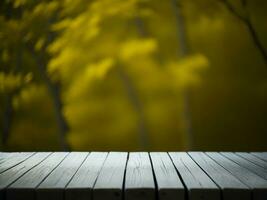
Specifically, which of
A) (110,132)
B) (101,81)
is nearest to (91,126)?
(110,132)

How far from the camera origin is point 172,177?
6.38 feet

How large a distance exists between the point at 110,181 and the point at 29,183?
353 millimetres

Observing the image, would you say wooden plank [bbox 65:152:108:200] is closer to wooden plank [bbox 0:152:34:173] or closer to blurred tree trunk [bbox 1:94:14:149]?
wooden plank [bbox 0:152:34:173]

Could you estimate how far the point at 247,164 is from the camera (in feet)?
8.07

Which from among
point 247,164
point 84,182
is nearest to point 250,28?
point 247,164

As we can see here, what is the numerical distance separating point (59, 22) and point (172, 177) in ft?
11.2

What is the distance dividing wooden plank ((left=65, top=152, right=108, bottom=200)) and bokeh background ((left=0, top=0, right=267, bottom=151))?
229cm

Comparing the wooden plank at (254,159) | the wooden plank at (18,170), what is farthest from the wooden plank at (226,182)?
the wooden plank at (18,170)

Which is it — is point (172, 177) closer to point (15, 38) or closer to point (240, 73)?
point (240, 73)

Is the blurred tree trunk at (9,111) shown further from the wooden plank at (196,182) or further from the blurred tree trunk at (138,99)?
the wooden plank at (196,182)

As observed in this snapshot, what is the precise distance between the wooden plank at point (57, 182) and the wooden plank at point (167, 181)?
408mm

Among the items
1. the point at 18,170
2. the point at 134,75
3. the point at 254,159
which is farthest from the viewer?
the point at 134,75

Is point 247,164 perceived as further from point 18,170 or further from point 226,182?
point 18,170

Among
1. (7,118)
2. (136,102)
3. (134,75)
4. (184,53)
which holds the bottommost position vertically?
(7,118)
